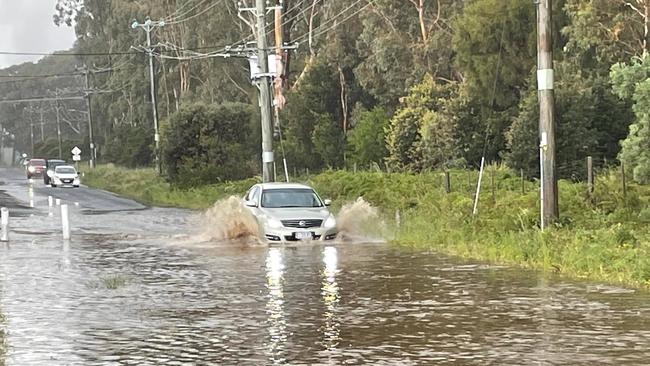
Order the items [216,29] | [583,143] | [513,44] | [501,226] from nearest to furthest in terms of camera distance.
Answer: [501,226] < [583,143] < [513,44] < [216,29]

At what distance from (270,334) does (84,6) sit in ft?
305

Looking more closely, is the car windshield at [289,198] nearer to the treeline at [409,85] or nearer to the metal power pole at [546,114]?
the treeline at [409,85]

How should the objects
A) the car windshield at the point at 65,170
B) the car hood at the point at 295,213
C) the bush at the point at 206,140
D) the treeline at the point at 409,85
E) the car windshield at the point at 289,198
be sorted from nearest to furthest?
the car hood at the point at 295,213
the car windshield at the point at 289,198
the treeline at the point at 409,85
the bush at the point at 206,140
the car windshield at the point at 65,170

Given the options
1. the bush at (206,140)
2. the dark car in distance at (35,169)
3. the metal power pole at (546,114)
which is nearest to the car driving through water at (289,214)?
the metal power pole at (546,114)

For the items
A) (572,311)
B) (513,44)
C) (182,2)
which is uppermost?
(182,2)

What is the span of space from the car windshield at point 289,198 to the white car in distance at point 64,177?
1905 inches

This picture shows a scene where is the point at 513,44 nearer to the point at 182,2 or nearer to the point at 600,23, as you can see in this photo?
the point at 600,23

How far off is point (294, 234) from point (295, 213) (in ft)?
2.25

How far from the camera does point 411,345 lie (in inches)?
452

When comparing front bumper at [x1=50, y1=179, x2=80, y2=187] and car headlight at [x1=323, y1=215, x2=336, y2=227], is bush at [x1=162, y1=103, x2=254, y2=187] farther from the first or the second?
car headlight at [x1=323, y1=215, x2=336, y2=227]

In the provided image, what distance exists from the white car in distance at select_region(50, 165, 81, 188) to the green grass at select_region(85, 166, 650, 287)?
37570mm

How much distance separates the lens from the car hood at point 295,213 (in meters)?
25.2

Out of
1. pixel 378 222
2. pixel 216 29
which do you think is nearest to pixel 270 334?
pixel 378 222

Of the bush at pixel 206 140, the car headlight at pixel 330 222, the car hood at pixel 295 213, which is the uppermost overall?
the bush at pixel 206 140
